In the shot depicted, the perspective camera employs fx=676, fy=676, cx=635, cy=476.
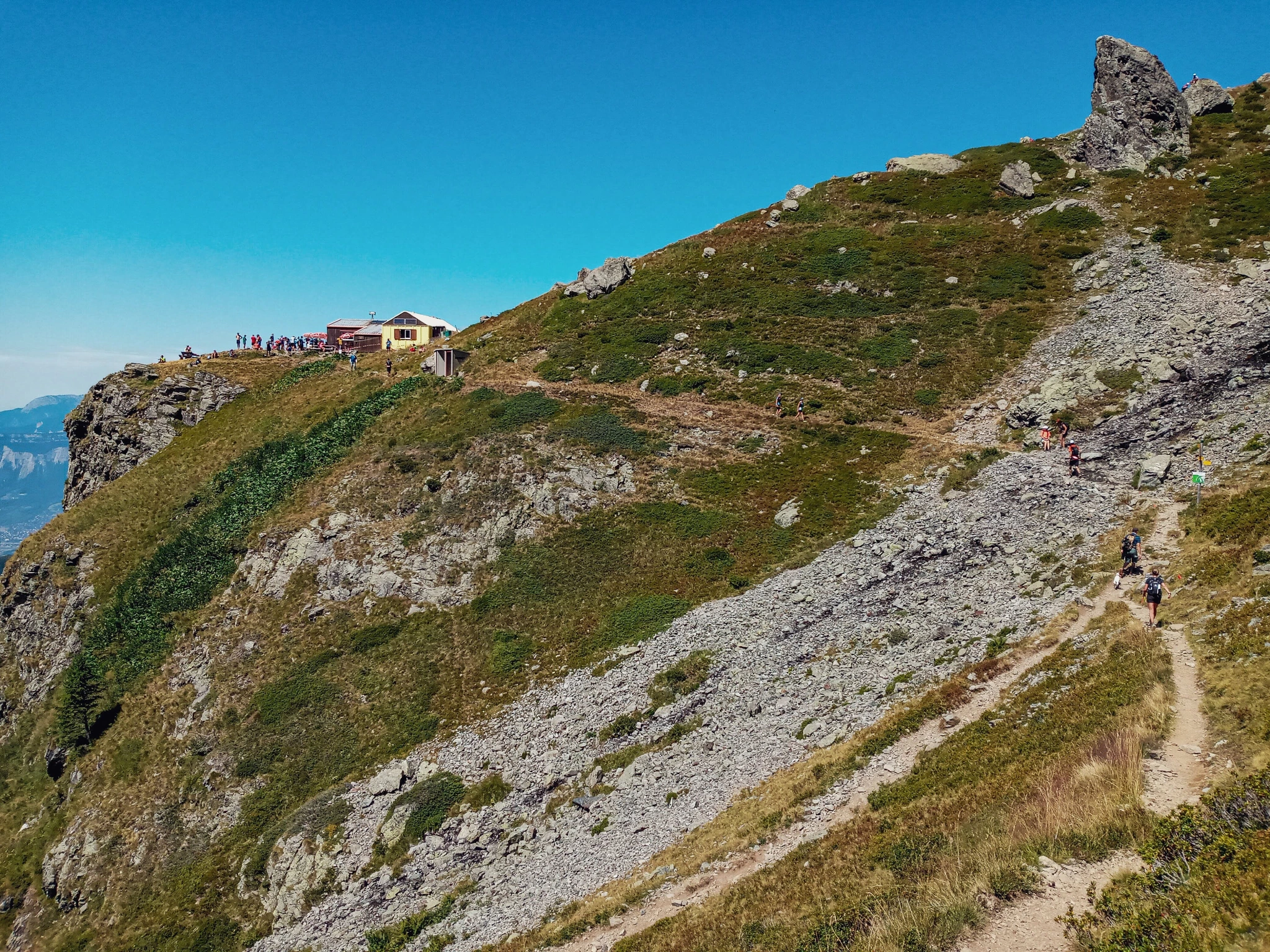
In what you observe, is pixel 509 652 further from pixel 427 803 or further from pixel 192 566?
pixel 192 566

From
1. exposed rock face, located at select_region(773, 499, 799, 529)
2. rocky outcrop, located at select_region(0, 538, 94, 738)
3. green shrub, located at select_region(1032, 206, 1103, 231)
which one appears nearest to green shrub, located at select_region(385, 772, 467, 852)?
exposed rock face, located at select_region(773, 499, 799, 529)

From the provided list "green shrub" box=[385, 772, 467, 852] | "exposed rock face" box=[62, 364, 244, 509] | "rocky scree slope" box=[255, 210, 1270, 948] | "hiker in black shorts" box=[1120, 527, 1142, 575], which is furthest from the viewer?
"exposed rock face" box=[62, 364, 244, 509]

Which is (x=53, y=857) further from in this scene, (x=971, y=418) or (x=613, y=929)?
(x=971, y=418)

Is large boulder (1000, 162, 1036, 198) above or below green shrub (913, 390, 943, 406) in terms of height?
above

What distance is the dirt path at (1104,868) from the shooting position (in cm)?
1215

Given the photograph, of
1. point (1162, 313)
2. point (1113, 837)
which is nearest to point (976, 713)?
point (1113, 837)

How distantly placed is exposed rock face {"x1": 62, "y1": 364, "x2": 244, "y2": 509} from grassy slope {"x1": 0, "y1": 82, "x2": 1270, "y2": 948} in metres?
3.79

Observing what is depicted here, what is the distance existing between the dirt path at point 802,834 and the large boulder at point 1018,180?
80.0 metres

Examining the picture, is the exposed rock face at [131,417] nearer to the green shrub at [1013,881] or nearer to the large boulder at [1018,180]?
the green shrub at [1013,881]

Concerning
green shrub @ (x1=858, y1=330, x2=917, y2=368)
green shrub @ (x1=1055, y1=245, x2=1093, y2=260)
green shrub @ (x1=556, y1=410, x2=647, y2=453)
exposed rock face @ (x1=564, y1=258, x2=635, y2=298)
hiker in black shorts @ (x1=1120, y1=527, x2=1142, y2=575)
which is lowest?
hiker in black shorts @ (x1=1120, y1=527, x2=1142, y2=575)

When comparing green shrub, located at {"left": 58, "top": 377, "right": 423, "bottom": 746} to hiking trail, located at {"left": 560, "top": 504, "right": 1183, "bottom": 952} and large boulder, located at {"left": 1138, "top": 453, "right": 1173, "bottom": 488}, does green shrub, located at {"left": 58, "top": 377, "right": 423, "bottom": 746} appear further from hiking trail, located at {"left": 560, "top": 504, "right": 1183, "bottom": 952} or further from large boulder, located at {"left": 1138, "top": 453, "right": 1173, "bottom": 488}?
Answer: large boulder, located at {"left": 1138, "top": 453, "right": 1173, "bottom": 488}

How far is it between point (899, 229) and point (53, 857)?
96420 mm

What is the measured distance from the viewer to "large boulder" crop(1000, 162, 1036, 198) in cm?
8288

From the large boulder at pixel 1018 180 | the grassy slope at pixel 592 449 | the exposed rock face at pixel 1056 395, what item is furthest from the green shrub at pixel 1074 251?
the exposed rock face at pixel 1056 395
